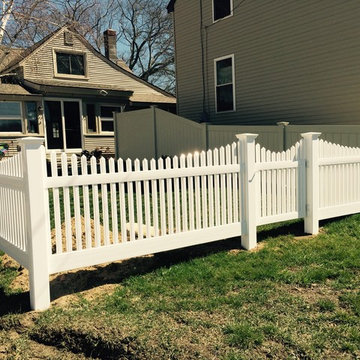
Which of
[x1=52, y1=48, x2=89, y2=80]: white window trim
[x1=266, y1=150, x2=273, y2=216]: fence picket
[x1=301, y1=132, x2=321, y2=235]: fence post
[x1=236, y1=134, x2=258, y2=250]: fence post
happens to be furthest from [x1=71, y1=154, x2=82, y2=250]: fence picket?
[x1=52, y1=48, x2=89, y2=80]: white window trim

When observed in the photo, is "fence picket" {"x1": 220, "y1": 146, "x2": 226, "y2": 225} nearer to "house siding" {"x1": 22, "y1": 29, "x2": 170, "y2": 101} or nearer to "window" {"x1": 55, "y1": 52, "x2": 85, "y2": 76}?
"house siding" {"x1": 22, "y1": 29, "x2": 170, "y2": 101}

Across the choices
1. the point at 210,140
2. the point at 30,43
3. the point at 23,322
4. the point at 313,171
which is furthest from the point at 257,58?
the point at 23,322

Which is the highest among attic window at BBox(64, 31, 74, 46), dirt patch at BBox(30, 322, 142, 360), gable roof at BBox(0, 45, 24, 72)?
attic window at BBox(64, 31, 74, 46)

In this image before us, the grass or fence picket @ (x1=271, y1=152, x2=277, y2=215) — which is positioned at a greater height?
fence picket @ (x1=271, y1=152, x2=277, y2=215)

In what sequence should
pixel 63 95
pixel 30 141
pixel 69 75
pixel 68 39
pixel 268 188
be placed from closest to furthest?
pixel 30 141 < pixel 268 188 < pixel 63 95 < pixel 68 39 < pixel 69 75

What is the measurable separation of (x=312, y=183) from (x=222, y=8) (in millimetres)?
10604

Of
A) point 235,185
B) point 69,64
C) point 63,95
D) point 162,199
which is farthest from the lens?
point 69,64

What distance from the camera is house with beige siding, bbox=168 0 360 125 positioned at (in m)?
11.0

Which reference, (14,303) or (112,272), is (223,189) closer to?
(112,272)

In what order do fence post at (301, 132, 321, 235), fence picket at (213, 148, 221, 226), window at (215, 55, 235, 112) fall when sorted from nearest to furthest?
fence picket at (213, 148, 221, 226) < fence post at (301, 132, 321, 235) < window at (215, 55, 235, 112)

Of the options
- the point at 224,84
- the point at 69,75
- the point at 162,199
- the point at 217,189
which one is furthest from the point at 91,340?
the point at 69,75

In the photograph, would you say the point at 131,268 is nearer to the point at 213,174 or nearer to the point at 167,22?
the point at 213,174

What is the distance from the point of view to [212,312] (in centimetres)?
356

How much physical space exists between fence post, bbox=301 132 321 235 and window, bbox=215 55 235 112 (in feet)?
29.2
